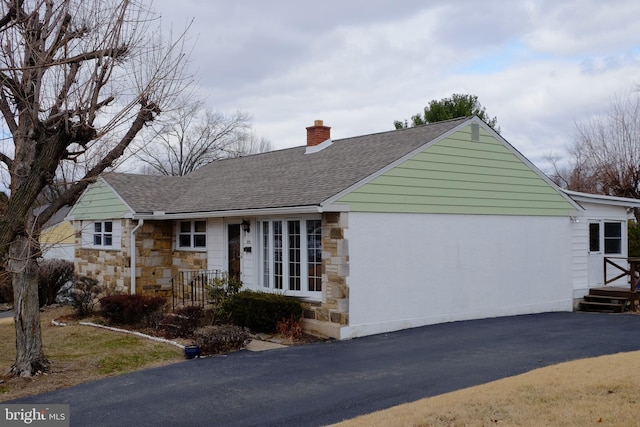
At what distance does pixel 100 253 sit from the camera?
20.8 m

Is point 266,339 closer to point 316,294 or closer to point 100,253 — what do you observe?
point 316,294

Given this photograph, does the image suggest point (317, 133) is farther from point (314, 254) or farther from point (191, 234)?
point (314, 254)

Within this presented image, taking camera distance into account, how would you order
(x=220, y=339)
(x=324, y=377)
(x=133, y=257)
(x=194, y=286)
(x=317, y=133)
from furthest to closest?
(x=317, y=133) < (x=133, y=257) < (x=194, y=286) < (x=220, y=339) < (x=324, y=377)

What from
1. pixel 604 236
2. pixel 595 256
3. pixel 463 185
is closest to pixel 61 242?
pixel 463 185

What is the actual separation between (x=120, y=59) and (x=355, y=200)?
19.2 ft

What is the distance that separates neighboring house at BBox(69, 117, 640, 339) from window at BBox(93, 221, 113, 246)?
0.31ft

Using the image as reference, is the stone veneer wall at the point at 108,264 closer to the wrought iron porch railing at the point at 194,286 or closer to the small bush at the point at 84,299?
the small bush at the point at 84,299

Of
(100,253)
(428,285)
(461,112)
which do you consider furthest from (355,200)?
(461,112)

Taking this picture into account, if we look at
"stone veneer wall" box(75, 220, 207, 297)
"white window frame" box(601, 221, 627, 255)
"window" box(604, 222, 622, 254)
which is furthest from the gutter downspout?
"window" box(604, 222, 622, 254)

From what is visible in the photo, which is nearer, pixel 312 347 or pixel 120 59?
pixel 120 59

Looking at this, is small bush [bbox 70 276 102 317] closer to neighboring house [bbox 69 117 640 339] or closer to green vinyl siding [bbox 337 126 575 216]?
neighboring house [bbox 69 117 640 339]

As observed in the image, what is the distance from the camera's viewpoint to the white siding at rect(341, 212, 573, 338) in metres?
13.7

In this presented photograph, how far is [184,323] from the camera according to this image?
44.8 ft

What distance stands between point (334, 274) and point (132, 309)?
5387mm
